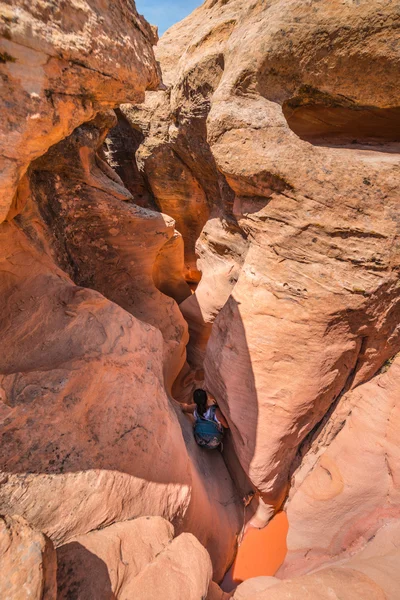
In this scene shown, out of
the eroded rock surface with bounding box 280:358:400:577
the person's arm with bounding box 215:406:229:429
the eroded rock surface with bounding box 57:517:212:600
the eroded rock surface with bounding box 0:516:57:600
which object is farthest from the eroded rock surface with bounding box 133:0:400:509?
the eroded rock surface with bounding box 0:516:57:600

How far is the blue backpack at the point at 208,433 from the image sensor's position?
3.37 m

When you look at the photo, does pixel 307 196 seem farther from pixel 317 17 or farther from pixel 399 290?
pixel 317 17

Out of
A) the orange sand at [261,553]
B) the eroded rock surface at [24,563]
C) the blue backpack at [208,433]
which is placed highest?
the eroded rock surface at [24,563]

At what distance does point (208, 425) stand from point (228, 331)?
1362 mm

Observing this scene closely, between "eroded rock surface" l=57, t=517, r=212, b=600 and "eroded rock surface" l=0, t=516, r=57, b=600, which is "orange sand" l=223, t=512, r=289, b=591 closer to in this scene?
"eroded rock surface" l=57, t=517, r=212, b=600

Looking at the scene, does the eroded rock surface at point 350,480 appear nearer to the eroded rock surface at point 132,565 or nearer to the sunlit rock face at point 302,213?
the sunlit rock face at point 302,213

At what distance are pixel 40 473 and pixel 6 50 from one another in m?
2.24

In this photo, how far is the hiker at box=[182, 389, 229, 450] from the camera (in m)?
3.37

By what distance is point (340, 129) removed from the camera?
9.50ft

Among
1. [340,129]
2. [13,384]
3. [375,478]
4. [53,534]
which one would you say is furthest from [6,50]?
[375,478]

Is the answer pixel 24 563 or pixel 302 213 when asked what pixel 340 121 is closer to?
pixel 302 213

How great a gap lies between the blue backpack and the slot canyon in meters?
0.12

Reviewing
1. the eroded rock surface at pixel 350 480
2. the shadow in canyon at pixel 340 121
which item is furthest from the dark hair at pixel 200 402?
the shadow in canyon at pixel 340 121

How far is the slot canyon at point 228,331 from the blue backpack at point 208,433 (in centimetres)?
12
